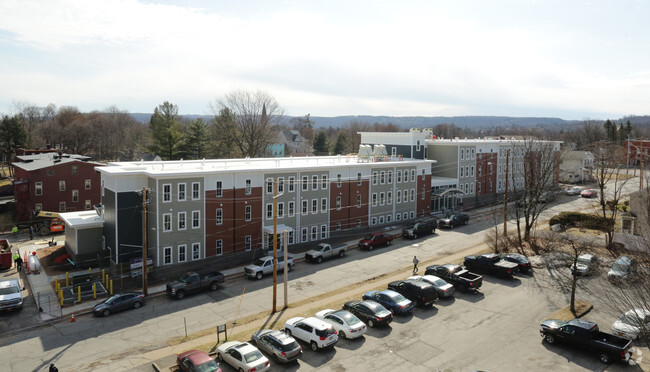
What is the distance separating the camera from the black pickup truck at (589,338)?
70.4 feet

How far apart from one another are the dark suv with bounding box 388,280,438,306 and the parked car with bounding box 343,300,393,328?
10.9 ft

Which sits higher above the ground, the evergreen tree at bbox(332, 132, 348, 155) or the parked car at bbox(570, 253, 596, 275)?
the evergreen tree at bbox(332, 132, 348, 155)

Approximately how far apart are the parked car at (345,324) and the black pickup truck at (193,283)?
11.8 m

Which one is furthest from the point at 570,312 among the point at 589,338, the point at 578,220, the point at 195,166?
the point at 195,166

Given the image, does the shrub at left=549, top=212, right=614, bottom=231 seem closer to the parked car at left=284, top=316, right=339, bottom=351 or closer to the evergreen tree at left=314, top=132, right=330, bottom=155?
the parked car at left=284, top=316, right=339, bottom=351

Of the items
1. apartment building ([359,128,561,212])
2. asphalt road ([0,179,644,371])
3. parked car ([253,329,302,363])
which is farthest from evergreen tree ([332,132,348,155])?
parked car ([253,329,302,363])

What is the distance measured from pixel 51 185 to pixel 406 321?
49638mm

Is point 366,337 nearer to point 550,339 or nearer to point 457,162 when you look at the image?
point 550,339

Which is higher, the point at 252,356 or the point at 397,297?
the point at 397,297

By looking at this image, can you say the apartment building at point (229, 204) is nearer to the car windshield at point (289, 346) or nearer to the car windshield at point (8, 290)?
the car windshield at point (8, 290)

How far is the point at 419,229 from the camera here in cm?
4909

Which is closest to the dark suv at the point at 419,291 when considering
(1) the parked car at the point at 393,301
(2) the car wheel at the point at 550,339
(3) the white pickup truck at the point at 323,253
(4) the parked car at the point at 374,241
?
(1) the parked car at the point at 393,301

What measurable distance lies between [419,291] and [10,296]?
28.1 meters

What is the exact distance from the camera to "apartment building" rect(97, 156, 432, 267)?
3706 centimetres
